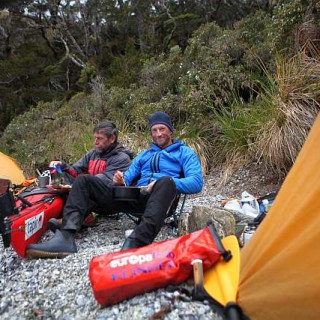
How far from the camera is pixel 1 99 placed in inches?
690

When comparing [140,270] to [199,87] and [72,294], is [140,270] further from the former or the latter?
[199,87]

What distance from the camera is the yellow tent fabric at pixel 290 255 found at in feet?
5.38

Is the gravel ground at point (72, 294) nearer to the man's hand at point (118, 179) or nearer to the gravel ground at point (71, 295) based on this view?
the gravel ground at point (71, 295)

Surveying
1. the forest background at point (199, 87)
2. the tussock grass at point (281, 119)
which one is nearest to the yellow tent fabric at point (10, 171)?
the forest background at point (199, 87)

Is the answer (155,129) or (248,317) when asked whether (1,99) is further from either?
(248,317)

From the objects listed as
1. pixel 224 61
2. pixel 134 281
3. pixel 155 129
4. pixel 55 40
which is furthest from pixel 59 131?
pixel 55 40

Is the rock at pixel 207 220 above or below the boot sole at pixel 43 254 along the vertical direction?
below

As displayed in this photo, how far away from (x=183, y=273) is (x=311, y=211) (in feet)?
2.83

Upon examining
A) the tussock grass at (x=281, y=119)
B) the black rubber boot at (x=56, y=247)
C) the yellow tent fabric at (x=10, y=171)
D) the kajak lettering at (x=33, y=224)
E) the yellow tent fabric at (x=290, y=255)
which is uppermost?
the yellow tent fabric at (x=10, y=171)

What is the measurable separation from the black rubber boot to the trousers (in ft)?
0.24

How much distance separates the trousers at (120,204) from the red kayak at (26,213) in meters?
0.29

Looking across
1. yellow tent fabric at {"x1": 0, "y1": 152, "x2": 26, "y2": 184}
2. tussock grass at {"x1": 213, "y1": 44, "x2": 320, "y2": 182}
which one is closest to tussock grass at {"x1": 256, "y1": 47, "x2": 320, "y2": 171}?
tussock grass at {"x1": 213, "y1": 44, "x2": 320, "y2": 182}

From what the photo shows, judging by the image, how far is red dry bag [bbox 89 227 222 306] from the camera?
219 centimetres

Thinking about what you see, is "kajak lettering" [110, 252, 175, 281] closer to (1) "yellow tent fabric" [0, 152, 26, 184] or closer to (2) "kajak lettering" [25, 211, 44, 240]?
(2) "kajak lettering" [25, 211, 44, 240]
